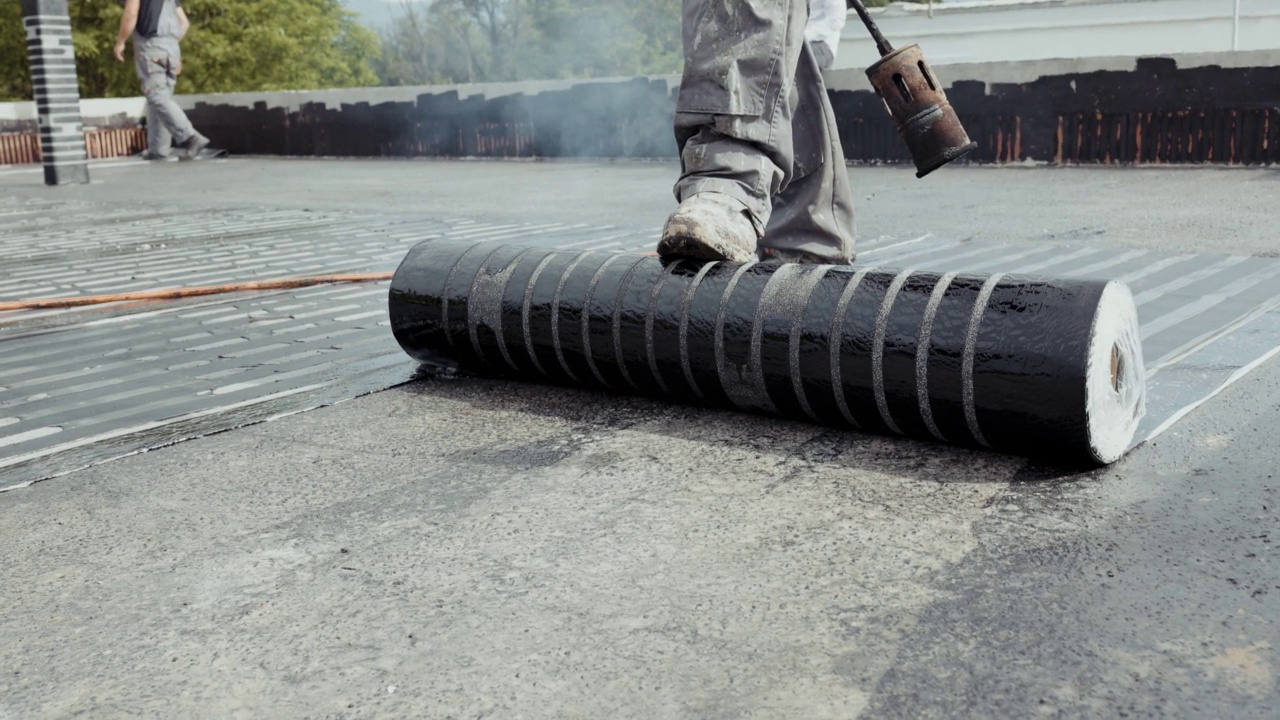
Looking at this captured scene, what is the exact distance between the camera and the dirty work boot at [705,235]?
8.48ft

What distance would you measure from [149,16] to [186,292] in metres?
12.0

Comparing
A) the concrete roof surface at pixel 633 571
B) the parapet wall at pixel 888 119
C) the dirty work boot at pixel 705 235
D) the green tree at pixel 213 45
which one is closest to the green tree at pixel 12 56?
the green tree at pixel 213 45

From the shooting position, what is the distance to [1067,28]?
2372cm

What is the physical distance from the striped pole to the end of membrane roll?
12.0 meters

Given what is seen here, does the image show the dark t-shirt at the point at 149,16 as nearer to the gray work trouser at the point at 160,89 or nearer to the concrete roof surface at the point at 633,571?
the gray work trouser at the point at 160,89

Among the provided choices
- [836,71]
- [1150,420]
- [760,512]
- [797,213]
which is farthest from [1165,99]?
[760,512]

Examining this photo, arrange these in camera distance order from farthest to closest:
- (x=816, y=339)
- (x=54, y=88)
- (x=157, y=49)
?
(x=157, y=49), (x=54, y=88), (x=816, y=339)

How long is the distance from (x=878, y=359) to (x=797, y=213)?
1163 mm

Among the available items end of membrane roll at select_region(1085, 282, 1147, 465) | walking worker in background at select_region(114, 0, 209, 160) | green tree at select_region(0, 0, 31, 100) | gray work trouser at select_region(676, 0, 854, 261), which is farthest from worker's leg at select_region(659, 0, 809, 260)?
green tree at select_region(0, 0, 31, 100)

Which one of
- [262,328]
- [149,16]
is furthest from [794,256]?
[149,16]

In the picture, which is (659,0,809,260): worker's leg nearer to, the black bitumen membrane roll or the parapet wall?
the black bitumen membrane roll

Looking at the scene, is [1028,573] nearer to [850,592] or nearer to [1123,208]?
[850,592]

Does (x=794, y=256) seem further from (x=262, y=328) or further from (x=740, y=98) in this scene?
(x=262, y=328)

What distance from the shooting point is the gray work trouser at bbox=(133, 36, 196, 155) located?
14875mm
